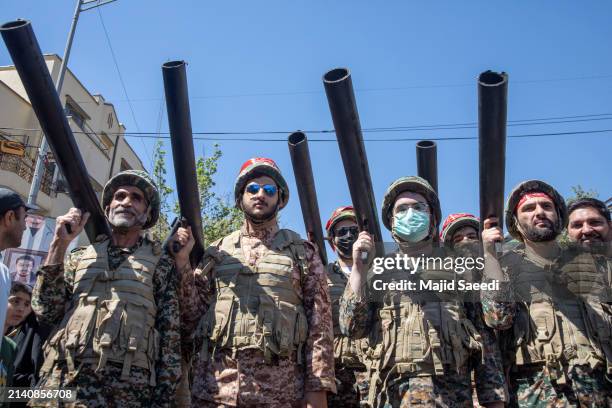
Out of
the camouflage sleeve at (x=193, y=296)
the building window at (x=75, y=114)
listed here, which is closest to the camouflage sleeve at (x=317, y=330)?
the camouflage sleeve at (x=193, y=296)

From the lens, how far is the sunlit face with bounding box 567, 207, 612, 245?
4762 millimetres

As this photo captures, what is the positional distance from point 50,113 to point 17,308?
8.14ft

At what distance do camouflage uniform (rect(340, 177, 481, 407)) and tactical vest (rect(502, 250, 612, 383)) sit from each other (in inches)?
18.3

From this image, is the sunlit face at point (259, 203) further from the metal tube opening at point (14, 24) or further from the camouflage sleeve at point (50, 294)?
the metal tube opening at point (14, 24)

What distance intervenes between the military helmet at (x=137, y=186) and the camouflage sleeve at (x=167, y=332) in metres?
0.56

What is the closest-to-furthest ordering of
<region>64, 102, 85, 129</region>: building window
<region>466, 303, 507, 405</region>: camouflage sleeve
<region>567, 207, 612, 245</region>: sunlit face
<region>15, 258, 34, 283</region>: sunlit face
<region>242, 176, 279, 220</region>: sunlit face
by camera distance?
<region>466, 303, 507, 405</region>: camouflage sleeve → <region>242, 176, 279, 220</region>: sunlit face → <region>567, 207, 612, 245</region>: sunlit face → <region>15, 258, 34, 283</region>: sunlit face → <region>64, 102, 85, 129</region>: building window

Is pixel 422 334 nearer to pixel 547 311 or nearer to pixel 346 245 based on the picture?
pixel 547 311

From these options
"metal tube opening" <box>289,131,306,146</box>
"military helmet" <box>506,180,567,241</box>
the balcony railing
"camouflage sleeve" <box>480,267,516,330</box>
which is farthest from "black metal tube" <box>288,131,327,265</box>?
the balcony railing

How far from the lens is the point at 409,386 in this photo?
394 cm

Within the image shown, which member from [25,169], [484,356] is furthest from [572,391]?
[25,169]

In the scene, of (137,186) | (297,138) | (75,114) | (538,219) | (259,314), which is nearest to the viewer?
(259,314)

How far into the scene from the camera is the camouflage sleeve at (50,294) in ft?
13.6

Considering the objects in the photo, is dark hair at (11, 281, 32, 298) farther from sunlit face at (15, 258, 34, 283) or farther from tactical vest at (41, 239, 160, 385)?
sunlit face at (15, 258, 34, 283)

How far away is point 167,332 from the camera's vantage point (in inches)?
165
